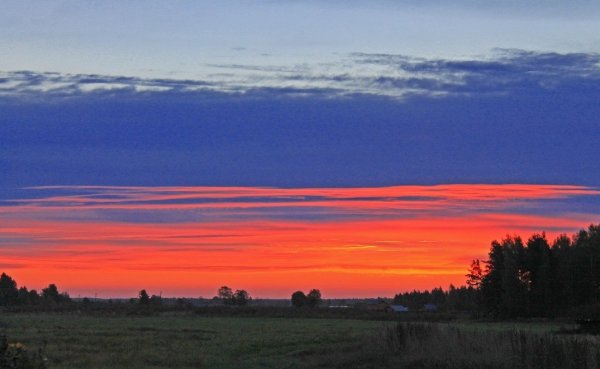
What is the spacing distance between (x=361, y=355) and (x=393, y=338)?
1.84 meters

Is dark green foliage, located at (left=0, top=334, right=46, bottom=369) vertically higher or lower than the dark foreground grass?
lower

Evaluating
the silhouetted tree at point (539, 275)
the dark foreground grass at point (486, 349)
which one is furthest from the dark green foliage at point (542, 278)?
the dark foreground grass at point (486, 349)

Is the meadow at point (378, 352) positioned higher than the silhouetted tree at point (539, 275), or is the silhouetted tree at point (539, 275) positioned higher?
the silhouetted tree at point (539, 275)

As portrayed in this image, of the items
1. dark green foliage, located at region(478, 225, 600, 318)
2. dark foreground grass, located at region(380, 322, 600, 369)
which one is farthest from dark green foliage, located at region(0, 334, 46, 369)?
dark green foliage, located at region(478, 225, 600, 318)

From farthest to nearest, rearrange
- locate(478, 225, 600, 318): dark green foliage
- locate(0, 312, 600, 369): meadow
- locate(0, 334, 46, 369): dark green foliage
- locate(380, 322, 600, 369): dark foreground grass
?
locate(478, 225, 600, 318): dark green foliage
locate(0, 312, 600, 369): meadow
locate(380, 322, 600, 369): dark foreground grass
locate(0, 334, 46, 369): dark green foliage

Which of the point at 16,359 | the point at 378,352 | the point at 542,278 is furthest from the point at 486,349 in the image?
the point at 542,278

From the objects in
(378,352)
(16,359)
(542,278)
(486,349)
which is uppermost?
(542,278)

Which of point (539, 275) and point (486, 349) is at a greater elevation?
point (539, 275)

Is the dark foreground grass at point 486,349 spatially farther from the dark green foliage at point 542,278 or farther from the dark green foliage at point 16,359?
the dark green foliage at point 542,278

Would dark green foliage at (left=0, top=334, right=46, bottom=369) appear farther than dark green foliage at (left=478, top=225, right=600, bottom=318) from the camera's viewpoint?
No

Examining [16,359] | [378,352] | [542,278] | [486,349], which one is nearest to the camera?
[16,359]

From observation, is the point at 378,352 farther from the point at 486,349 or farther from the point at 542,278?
the point at 542,278

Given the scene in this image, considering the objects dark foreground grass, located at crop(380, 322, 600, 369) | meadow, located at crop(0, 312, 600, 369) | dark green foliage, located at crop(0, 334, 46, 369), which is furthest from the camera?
meadow, located at crop(0, 312, 600, 369)

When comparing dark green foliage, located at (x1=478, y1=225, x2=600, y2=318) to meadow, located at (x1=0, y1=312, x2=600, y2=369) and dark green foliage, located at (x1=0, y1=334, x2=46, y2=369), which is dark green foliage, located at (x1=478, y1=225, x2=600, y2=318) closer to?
meadow, located at (x1=0, y1=312, x2=600, y2=369)
